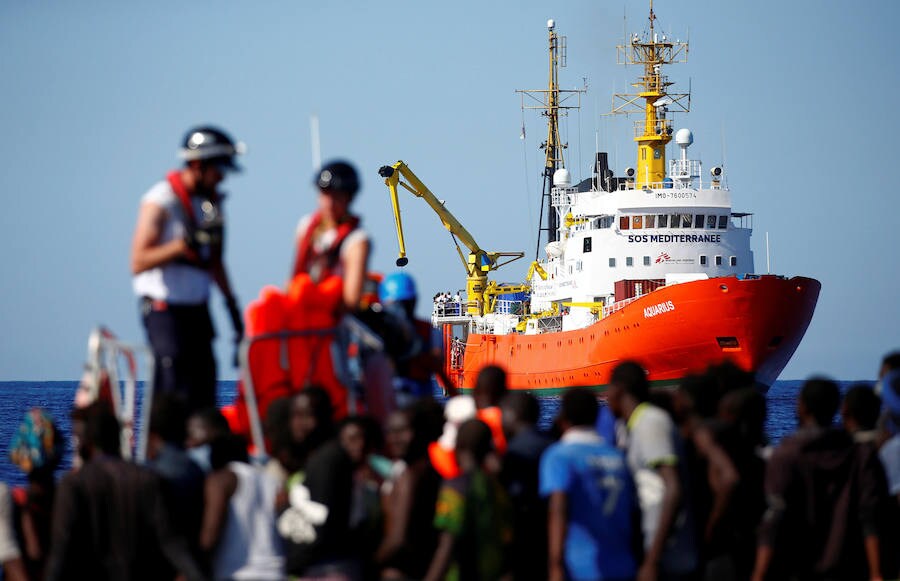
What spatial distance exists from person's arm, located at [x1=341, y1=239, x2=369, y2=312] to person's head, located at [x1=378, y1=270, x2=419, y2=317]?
6.13 ft

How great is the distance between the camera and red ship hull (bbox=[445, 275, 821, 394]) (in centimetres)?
4481

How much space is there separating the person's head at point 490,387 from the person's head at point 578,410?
91 cm

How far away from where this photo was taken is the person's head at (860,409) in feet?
27.2

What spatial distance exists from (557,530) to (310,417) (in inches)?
50.7

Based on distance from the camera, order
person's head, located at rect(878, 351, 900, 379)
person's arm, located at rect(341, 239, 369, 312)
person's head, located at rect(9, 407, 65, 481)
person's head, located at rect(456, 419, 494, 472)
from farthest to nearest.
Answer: person's head, located at rect(878, 351, 900, 379) < person's arm, located at rect(341, 239, 369, 312) < person's head, located at rect(9, 407, 65, 481) < person's head, located at rect(456, 419, 494, 472)

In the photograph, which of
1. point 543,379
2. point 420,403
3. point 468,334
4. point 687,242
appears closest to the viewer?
point 420,403

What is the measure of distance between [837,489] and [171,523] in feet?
11.6

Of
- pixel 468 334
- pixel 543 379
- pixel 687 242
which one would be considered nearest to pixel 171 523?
pixel 687 242

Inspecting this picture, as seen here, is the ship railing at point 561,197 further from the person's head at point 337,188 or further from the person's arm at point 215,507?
the person's arm at point 215,507

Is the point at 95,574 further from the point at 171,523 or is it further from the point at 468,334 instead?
the point at 468,334

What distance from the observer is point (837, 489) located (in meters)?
7.93

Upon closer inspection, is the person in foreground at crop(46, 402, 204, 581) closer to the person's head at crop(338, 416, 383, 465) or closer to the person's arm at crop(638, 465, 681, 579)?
the person's head at crop(338, 416, 383, 465)

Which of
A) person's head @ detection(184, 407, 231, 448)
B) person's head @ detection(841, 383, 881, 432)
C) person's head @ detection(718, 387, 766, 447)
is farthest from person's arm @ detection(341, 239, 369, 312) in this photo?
person's head @ detection(841, 383, 881, 432)

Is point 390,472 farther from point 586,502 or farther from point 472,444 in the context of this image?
point 586,502
